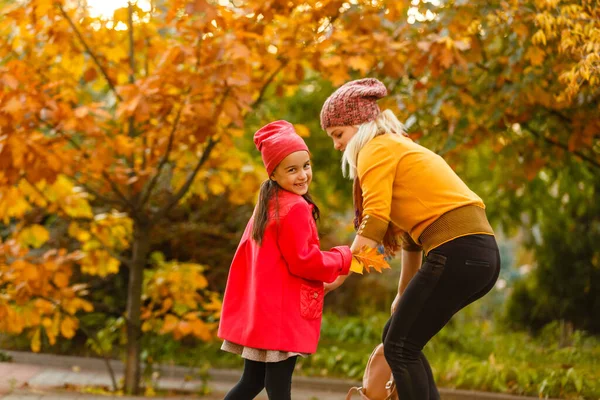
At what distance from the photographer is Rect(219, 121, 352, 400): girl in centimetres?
326

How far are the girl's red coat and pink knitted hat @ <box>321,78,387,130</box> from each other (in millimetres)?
372

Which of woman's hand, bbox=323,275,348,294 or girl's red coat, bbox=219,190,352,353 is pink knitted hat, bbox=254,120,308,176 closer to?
girl's red coat, bbox=219,190,352,353

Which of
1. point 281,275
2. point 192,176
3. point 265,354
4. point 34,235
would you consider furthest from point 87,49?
point 265,354

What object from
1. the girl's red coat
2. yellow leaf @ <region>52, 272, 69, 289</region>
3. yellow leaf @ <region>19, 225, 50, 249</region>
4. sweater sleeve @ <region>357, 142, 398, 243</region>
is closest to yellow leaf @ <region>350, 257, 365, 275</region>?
the girl's red coat

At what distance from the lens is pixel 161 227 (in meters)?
7.78

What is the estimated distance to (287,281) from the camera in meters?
3.30

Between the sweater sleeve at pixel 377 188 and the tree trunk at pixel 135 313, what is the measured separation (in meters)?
3.08

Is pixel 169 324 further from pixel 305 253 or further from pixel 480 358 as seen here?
pixel 480 358

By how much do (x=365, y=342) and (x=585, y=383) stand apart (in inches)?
124

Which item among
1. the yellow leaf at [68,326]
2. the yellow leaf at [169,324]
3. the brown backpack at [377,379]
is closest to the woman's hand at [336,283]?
the brown backpack at [377,379]

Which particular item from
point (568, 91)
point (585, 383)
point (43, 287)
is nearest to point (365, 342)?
point (585, 383)

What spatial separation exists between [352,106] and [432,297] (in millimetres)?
844

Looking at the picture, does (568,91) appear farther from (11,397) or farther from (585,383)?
(11,397)

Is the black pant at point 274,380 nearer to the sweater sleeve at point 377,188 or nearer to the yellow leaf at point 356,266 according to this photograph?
the yellow leaf at point 356,266
